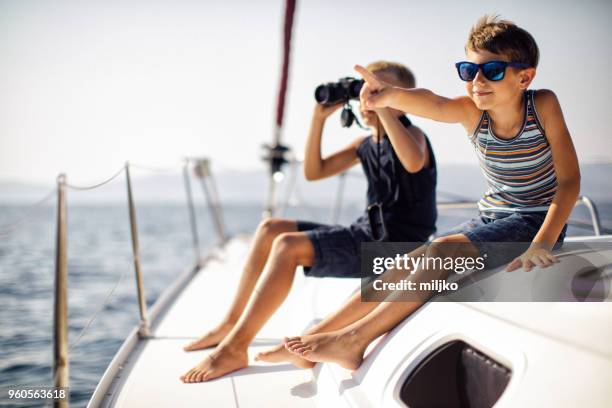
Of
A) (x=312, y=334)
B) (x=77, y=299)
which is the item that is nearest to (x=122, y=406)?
(x=312, y=334)

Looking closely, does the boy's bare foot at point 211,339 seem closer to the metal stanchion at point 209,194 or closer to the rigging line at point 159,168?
the rigging line at point 159,168

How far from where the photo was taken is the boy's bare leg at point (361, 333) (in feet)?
4.31

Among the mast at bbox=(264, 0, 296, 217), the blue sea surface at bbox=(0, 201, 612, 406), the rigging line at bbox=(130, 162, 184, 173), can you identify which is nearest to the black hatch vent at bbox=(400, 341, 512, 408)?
the blue sea surface at bbox=(0, 201, 612, 406)

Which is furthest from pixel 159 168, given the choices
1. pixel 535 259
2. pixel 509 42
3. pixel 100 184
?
pixel 535 259

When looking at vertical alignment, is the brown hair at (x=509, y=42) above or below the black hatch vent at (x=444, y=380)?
above

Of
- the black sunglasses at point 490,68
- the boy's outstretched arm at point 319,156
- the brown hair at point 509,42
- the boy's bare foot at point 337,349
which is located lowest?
the boy's bare foot at point 337,349

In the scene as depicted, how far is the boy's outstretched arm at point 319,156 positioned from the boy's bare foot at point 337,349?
85cm

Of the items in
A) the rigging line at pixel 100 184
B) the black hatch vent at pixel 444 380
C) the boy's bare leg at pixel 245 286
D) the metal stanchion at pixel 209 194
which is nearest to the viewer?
the black hatch vent at pixel 444 380

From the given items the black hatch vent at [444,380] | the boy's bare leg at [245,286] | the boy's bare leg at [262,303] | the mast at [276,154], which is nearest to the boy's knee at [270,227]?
the boy's bare leg at [245,286]

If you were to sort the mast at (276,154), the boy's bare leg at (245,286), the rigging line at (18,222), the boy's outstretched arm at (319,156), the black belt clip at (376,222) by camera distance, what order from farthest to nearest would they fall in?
the mast at (276,154), the boy's outstretched arm at (319,156), the boy's bare leg at (245,286), the black belt clip at (376,222), the rigging line at (18,222)

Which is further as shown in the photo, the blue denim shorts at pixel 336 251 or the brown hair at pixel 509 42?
the blue denim shorts at pixel 336 251

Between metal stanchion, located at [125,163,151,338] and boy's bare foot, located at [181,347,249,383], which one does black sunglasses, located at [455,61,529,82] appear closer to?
boy's bare foot, located at [181,347,249,383]

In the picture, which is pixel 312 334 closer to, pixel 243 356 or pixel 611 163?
pixel 243 356

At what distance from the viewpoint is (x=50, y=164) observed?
36.4 m
